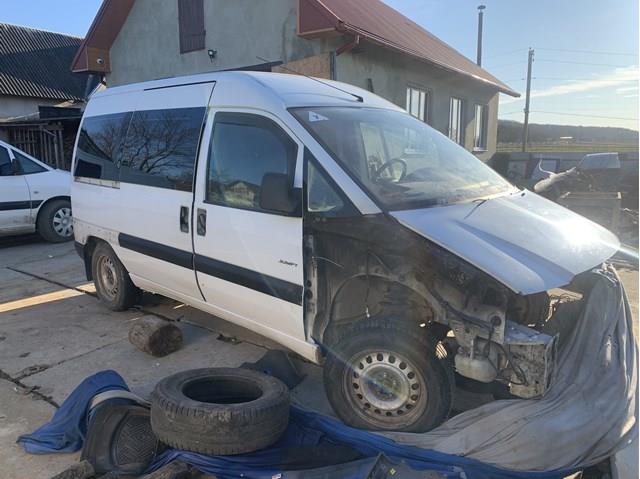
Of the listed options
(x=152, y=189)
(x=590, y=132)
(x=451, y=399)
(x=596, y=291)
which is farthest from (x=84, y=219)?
(x=590, y=132)

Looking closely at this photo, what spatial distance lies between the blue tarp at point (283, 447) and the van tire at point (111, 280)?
6.17 feet

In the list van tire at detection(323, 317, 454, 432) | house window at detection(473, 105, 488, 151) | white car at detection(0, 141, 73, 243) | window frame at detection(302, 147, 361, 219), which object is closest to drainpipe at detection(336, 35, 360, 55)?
white car at detection(0, 141, 73, 243)

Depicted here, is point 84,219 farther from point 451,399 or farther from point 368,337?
point 451,399

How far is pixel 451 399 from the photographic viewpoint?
9.19ft

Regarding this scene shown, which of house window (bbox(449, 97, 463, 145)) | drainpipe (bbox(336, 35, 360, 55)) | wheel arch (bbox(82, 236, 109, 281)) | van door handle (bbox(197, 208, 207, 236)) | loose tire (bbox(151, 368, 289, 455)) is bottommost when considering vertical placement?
loose tire (bbox(151, 368, 289, 455))

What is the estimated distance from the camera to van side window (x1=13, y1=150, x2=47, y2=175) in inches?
343

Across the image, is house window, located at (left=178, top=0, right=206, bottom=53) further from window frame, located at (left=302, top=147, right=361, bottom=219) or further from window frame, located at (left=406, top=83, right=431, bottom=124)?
window frame, located at (left=302, top=147, right=361, bottom=219)

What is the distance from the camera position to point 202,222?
148 inches

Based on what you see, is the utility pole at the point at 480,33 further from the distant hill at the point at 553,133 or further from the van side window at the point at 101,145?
the van side window at the point at 101,145

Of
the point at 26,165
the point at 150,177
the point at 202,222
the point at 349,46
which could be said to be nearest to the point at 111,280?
the point at 150,177

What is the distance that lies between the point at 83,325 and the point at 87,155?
1.75 meters

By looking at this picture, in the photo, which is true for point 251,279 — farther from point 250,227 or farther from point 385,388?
point 385,388

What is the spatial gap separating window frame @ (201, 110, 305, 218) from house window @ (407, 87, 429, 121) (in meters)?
9.32

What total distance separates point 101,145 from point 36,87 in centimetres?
2255
